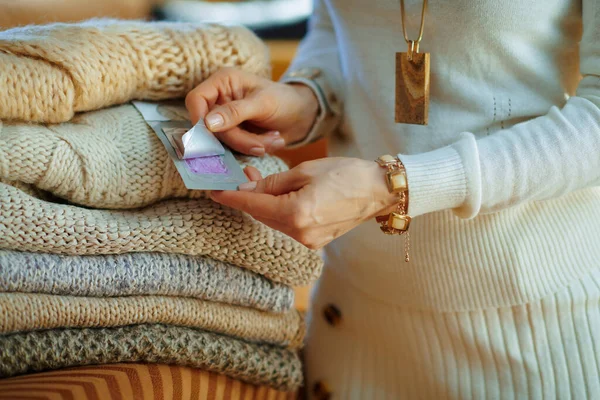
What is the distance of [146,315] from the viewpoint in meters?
0.55

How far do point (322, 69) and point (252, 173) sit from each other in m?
0.27

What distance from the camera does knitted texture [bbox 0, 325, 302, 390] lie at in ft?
1.61

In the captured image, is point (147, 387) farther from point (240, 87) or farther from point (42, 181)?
point (240, 87)

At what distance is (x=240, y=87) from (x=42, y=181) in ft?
0.77

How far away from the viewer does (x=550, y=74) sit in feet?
2.18

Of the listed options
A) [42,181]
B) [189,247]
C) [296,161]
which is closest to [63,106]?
[42,181]

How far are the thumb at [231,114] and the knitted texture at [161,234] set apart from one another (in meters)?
0.08

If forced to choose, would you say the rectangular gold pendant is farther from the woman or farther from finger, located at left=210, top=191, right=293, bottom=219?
finger, located at left=210, top=191, right=293, bottom=219

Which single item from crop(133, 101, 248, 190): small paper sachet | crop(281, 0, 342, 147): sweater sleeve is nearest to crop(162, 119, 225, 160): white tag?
crop(133, 101, 248, 190): small paper sachet

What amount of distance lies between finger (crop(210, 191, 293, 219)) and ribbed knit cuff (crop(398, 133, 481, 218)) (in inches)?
5.2

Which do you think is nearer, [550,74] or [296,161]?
[550,74]

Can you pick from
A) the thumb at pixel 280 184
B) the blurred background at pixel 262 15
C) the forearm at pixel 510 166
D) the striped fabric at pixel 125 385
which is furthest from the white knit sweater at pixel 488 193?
the blurred background at pixel 262 15

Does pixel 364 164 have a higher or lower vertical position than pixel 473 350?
higher

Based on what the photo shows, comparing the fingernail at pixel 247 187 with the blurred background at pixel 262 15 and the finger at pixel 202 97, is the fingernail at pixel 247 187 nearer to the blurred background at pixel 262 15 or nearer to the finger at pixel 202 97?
the finger at pixel 202 97
